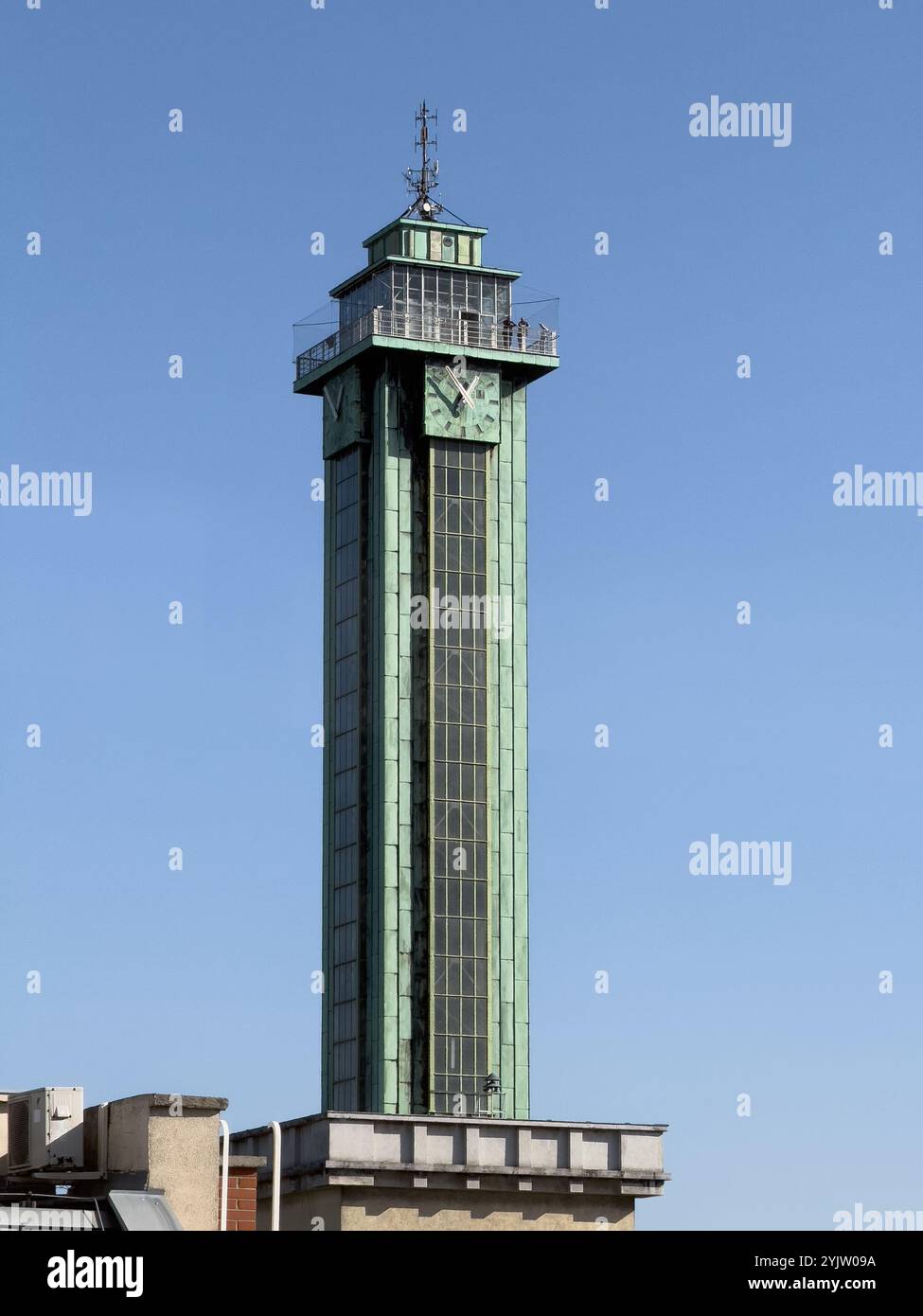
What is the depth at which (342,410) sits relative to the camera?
94062mm

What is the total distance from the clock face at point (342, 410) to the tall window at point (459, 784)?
3.48 metres

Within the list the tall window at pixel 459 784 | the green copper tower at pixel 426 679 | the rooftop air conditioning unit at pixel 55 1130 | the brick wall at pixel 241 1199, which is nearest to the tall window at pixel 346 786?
the green copper tower at pixel 426 679

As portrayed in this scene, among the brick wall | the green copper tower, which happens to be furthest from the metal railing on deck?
the brick wall

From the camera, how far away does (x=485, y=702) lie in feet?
300

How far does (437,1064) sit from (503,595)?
18.0 m

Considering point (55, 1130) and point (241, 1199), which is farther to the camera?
point (241, 1199)

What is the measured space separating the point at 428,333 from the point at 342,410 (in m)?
4.51

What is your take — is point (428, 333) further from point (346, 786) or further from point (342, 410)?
point (346, 786)

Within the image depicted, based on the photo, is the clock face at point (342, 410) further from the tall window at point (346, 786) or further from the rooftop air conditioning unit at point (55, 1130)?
the rooftop air conditioning unit at point (55, 1130)

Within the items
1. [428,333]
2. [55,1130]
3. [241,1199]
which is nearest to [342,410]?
[428,333]

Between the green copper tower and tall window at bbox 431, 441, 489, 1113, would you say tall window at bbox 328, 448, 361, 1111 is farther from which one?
tall window at bbox 431, 441, 489, 1113

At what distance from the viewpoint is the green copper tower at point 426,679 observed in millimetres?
88625
